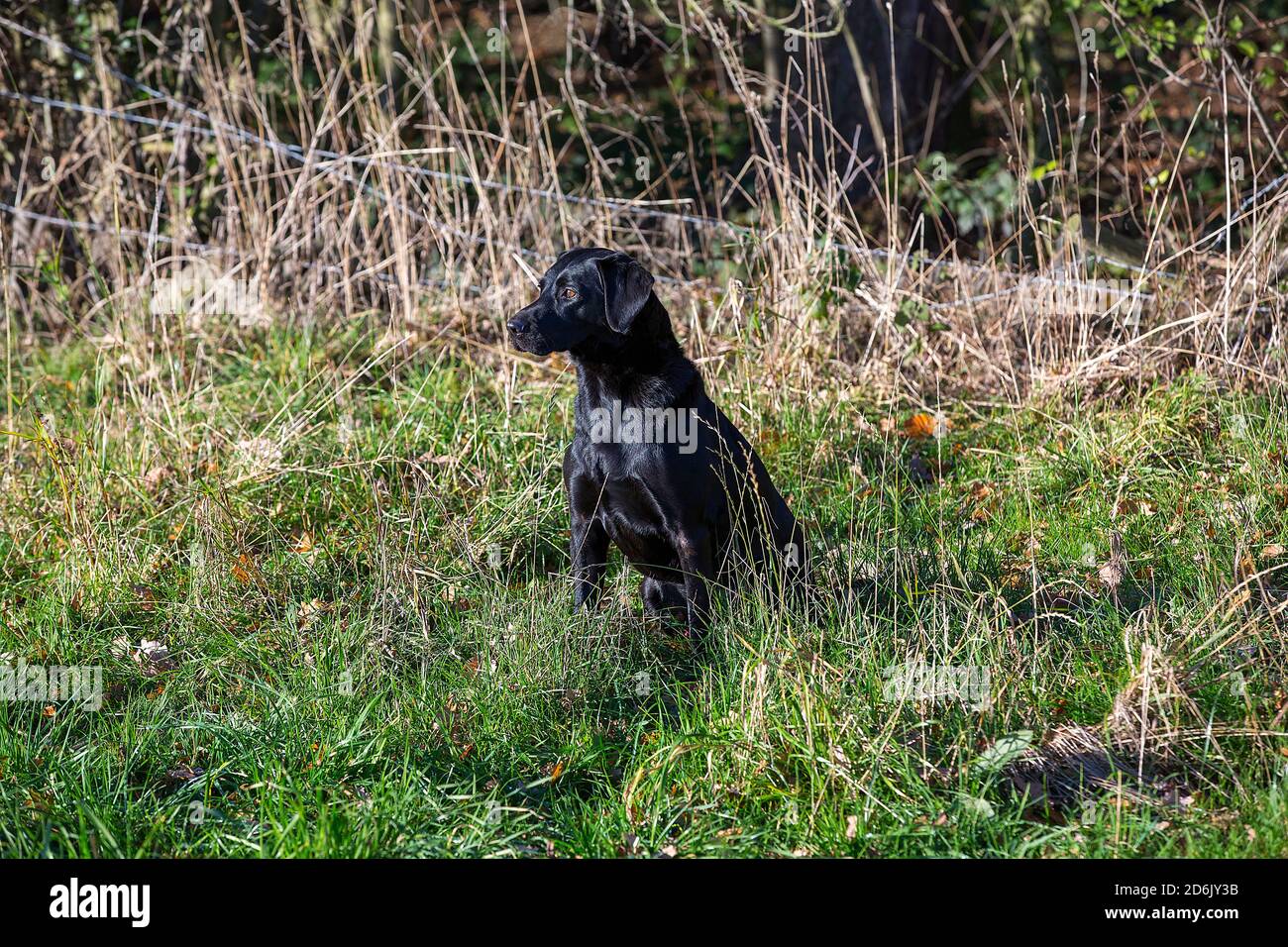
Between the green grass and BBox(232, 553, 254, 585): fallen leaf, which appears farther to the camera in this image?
BBox(232, 553, 254, 585): fallen leaf

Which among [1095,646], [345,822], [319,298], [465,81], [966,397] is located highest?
[465,81]

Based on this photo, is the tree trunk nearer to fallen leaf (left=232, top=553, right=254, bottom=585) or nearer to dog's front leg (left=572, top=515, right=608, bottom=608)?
dog's front leg (left=572, top=515, right=608, bottom=608)

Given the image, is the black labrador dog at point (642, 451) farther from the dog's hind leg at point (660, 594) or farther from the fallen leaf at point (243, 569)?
the fallen leaf at point (243, 569)

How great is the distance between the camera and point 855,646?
3.00 metres

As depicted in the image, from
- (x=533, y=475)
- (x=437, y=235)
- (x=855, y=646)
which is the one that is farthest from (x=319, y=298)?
(x=855, y=646)

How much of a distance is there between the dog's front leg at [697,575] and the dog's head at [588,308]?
62 centimetres

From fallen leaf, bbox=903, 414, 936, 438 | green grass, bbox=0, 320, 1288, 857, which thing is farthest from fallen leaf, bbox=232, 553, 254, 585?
fallen leaf, bbox=903, 414, 936, 438

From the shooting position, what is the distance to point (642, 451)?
11.4 ft

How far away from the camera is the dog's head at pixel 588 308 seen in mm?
3385

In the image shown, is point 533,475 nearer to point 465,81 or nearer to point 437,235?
point 437,235

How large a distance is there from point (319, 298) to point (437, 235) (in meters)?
0.73

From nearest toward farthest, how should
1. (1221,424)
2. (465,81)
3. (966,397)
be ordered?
(1221,424), (966,397), (465,81)

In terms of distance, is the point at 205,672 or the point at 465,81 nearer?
the point at 205,672

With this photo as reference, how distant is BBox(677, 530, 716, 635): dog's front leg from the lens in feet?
11.5
